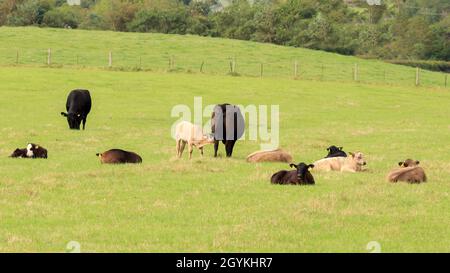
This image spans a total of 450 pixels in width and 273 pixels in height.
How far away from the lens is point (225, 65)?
84500 mm

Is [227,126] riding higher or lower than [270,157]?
higher

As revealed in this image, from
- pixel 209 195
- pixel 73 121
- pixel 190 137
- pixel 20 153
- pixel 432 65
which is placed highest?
pixel 190 137

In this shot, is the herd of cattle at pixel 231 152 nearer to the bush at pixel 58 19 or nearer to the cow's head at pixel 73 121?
the cow's head at pixel 73 121

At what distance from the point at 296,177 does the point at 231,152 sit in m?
7.11

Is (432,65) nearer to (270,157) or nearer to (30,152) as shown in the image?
(270,157)

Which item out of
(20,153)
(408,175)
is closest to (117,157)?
(20,153)

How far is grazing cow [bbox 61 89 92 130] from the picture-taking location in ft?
123

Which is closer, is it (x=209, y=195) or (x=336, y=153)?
(x=209, y=195)

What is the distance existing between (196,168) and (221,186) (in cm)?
311

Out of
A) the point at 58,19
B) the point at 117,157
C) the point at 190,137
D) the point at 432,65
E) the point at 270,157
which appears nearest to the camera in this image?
the point at 117,157

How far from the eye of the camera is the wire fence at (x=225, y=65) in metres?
77.8

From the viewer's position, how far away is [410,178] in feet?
68.9

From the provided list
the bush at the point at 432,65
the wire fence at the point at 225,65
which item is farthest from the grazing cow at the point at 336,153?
the bush at the point at 432,65
